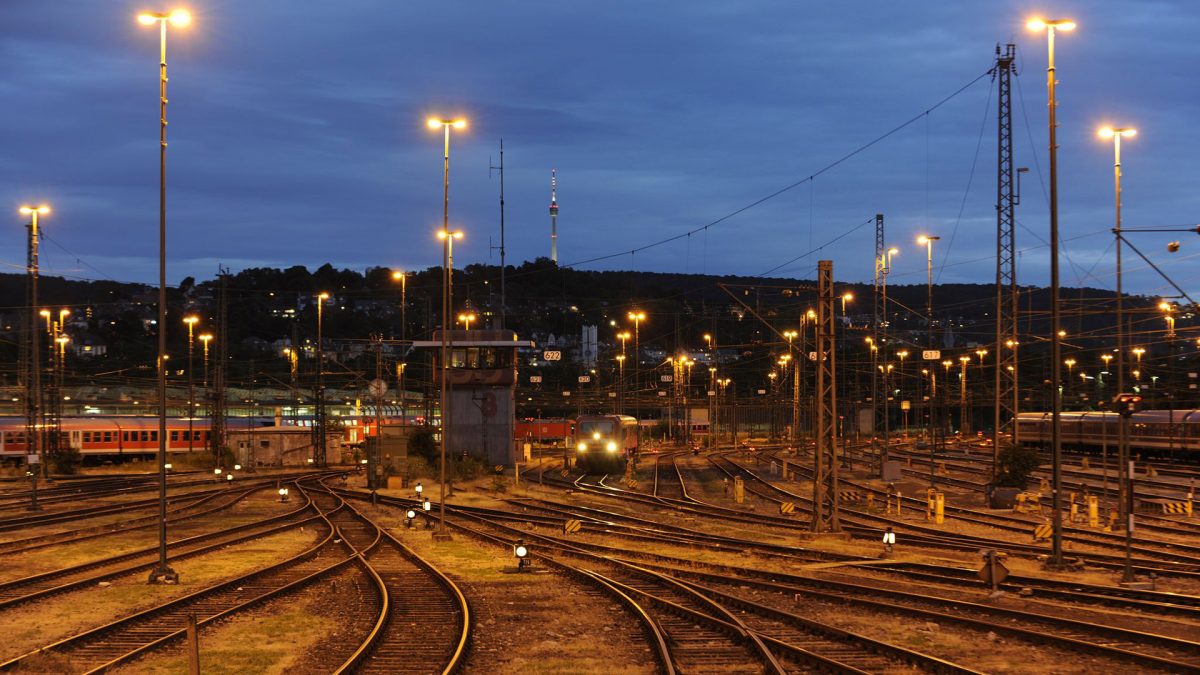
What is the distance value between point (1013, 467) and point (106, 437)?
193 ft

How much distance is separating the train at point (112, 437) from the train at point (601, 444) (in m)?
24.9

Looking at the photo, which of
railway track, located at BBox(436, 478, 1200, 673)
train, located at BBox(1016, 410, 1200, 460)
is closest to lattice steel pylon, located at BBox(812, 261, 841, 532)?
railway track, located at BBox(436, 478, 1200, 673)

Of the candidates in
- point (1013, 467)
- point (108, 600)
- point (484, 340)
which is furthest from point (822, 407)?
point (484, 340)

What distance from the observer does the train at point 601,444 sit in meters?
60.7

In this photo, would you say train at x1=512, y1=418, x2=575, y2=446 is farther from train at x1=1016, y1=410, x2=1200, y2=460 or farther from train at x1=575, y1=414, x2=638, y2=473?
train at x1=1016, y1=410, x2=1200, y2=460

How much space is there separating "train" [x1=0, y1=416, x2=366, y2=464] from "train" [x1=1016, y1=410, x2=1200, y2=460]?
2216 inches

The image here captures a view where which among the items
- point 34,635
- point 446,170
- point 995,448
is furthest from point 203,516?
point 995,448

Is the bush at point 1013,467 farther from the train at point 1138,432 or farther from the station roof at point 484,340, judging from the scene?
the station roof at point 484,340

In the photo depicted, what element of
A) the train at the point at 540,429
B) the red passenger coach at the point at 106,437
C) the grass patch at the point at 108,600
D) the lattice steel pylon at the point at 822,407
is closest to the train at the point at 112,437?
the red passenger coach at the point at 106,437

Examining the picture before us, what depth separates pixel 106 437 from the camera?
Answer: 73.0m

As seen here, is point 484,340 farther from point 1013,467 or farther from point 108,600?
point 108,600

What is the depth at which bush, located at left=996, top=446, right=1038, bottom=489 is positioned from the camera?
41469mm

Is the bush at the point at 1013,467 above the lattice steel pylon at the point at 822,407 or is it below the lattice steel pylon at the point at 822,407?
below

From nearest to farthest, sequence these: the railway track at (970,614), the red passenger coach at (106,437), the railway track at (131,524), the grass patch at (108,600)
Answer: the railway track at (970,614) → the grass patch at (108,600) → the railway track at (131,524) → the red passenger coach at (106,437)
